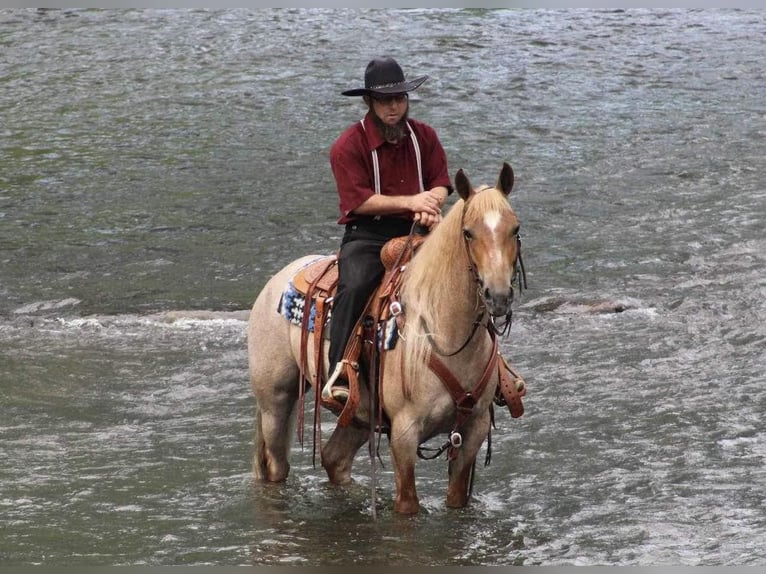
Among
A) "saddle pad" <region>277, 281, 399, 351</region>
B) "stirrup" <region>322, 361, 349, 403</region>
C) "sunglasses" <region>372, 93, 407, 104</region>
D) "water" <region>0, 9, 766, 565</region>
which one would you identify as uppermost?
"sunglasses" <region>372, 93, 407, 104</region>

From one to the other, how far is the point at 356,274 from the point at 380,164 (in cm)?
66

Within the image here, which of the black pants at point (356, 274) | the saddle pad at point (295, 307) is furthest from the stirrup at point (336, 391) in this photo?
the saddle pad at point (295, 307)

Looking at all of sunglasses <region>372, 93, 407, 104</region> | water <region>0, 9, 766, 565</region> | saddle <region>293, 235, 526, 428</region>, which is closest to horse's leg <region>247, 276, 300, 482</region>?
water <region>0, 9, 766, 565</region>

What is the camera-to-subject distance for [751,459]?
358 inches

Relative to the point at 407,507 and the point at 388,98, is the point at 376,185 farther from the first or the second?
the point at 407,507

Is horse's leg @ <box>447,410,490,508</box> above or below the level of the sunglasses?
below

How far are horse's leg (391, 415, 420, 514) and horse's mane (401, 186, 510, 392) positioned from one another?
263 mm

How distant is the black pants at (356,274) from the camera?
7.77 metres

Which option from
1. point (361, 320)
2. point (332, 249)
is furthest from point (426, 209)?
point (332, 249)

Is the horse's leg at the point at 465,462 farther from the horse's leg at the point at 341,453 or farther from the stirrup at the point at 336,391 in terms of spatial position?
the horse's leg at the point at 341,453

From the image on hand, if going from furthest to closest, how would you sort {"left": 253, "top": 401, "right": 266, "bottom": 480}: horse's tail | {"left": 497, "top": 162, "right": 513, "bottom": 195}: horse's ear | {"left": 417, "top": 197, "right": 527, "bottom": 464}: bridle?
{"left": 253, "top": 401, "right": 266, "bottom": 480}: horse's tail
{"left": 417, "top": 197, "right": 527, "bottom": 464}: bridle
{"left": 497, "top": 162, "right": 513, "bottom": 195}: horse's ear

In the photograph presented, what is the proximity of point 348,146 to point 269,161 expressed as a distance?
12.1m

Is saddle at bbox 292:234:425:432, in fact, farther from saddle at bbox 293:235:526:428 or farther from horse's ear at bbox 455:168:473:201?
horse's ear at bbox 455:168:473:201

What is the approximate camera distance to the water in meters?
8.23
